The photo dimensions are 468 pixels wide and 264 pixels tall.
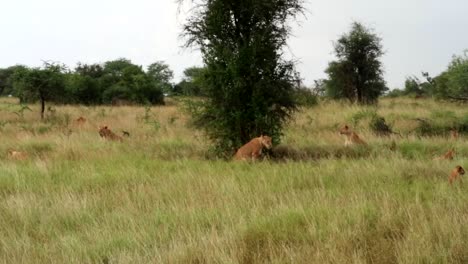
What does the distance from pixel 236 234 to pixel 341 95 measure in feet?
94.6

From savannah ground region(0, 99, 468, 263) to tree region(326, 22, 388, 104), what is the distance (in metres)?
20.9

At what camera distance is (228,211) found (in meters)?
4.93

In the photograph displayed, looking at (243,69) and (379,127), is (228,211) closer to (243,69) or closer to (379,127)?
(243,69)

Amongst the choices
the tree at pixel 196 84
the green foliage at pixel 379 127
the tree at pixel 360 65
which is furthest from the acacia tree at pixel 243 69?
the tree at pixel 360 65

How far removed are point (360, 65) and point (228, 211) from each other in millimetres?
26347

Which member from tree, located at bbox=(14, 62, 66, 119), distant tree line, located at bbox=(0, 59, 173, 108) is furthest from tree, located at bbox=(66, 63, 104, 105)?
tree, located at bbox=(14, 62, 66, 119)

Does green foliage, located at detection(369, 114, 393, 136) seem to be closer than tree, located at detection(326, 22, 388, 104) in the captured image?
Yes

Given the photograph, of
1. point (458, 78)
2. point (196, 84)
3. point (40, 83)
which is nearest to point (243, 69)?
point (196, 84)

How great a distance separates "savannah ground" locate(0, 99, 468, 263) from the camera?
3.85 m

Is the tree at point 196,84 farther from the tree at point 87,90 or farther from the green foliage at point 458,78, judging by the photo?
the tree at point 87,90

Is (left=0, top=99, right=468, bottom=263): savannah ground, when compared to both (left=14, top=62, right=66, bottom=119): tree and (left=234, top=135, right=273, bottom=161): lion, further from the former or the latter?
(left=14, top=62, right=66, bottom=119): tree

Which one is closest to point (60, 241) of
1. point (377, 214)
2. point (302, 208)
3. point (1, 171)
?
point (302, 208)

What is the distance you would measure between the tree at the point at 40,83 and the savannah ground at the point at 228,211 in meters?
13.3

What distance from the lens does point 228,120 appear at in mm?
10008
